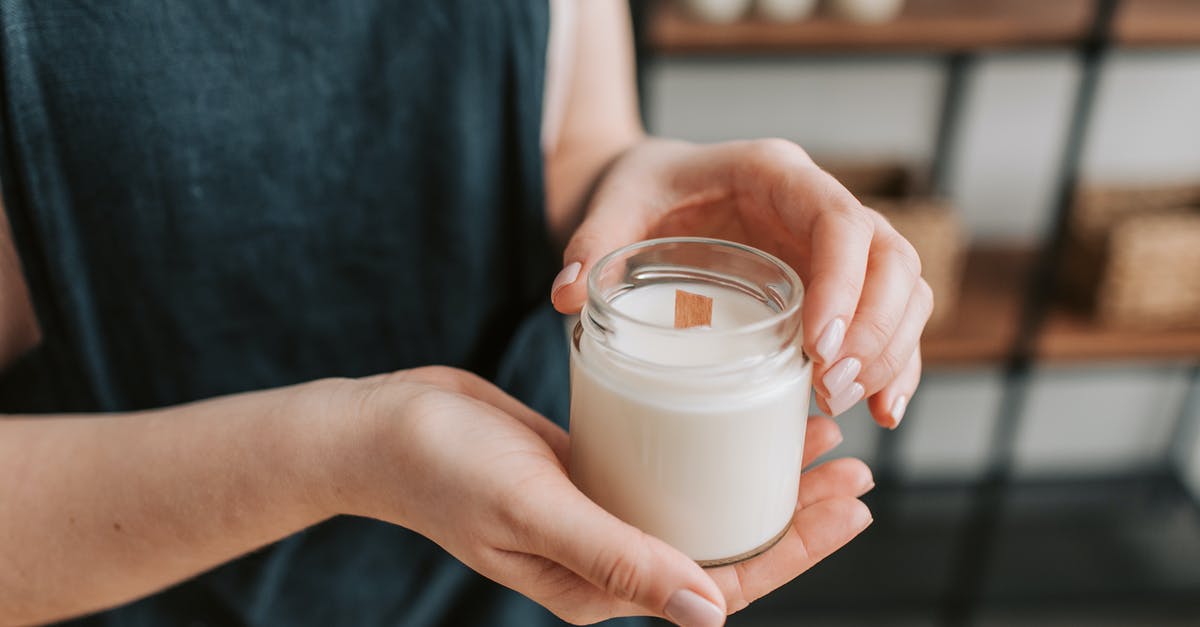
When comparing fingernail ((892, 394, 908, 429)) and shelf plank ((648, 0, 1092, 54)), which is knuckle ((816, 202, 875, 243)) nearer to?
fingernail ((892, 394, 908, 429))

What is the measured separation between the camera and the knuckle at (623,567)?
1.51ft

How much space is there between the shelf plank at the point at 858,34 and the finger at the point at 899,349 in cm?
80

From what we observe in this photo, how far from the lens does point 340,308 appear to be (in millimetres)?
760

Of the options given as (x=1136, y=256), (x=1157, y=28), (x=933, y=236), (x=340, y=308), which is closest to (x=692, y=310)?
(x=340, y=308)

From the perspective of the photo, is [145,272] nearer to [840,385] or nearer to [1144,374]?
[840,385]

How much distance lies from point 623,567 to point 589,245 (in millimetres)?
224

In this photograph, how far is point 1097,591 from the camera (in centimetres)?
182

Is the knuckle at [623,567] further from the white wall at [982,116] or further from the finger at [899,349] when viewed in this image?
the white wall at [982,116]

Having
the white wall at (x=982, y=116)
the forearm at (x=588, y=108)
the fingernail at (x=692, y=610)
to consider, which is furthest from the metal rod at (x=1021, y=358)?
the fingernail at (x=692, y=610)

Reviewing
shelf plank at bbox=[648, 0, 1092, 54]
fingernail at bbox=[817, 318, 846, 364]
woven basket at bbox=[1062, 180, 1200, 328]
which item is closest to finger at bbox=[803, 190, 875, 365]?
fingernail at bbox=[817, 318, 846, 364]

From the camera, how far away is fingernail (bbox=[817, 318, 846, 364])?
1.73 feet

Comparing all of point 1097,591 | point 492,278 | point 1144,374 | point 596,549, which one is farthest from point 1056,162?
point 596,549

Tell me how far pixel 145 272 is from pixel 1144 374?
2043 mm

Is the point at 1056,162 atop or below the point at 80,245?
below
